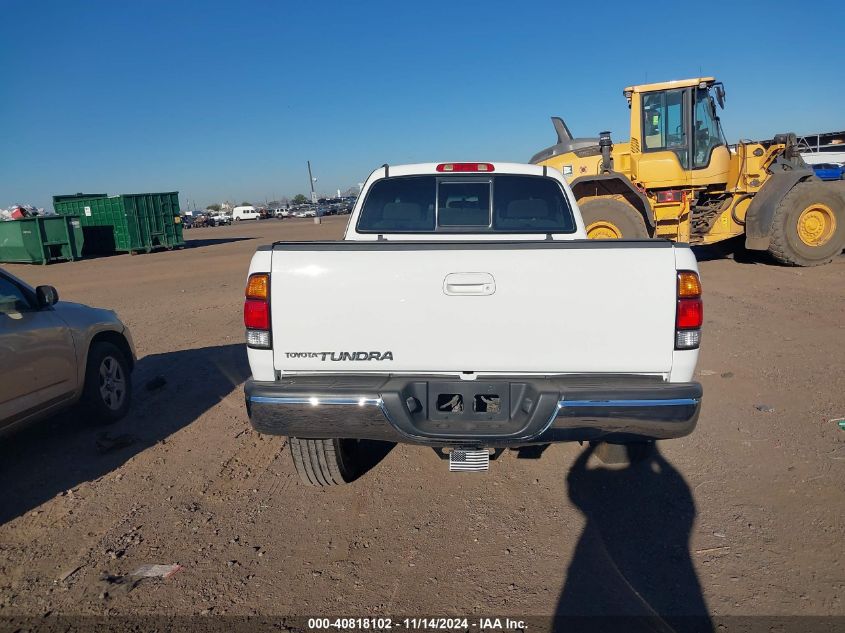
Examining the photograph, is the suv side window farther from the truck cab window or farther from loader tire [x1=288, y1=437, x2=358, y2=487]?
the truck cab window

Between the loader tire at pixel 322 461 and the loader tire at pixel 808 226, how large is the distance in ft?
35.3

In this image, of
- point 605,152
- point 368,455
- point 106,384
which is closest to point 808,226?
point 605,152

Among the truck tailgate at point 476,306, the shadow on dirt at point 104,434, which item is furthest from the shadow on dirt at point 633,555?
the shadow on dirt at point 104,434

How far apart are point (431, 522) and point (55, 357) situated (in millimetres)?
3201

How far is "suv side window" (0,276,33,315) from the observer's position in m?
4.52

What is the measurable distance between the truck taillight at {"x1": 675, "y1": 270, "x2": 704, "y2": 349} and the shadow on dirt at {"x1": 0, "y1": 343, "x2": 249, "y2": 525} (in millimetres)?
4046

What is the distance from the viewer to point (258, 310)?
3.24 m

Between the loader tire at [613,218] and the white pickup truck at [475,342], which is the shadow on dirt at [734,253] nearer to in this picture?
the loader tire at [613,218]

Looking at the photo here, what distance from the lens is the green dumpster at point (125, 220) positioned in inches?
1050

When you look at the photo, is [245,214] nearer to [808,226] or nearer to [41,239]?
[41,239]

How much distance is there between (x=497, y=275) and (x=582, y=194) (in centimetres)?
1000

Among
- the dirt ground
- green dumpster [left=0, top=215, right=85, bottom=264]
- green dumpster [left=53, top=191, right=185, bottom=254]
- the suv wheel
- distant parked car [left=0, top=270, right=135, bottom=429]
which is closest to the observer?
the dirt ground

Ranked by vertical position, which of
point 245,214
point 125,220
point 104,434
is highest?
point 125,220

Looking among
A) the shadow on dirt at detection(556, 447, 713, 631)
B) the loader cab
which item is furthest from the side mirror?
the loader cab
